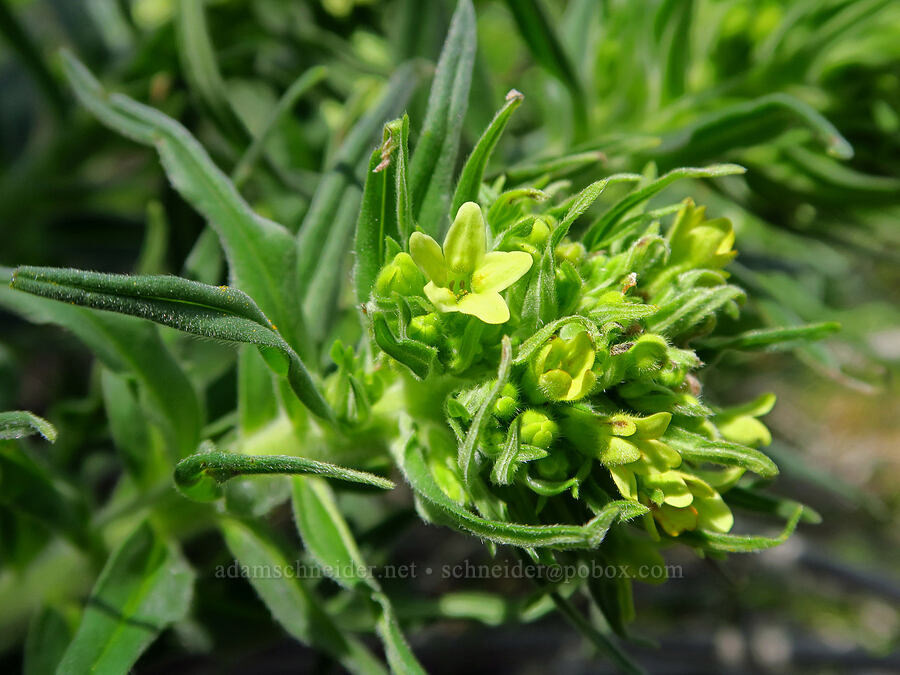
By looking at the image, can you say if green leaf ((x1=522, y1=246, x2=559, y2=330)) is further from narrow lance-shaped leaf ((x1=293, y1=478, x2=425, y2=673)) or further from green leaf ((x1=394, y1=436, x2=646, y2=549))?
narrow lance-shaped leaf ((x1=293, y1=478, x2=425, y2=673))

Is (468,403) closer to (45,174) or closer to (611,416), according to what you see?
(611,416)

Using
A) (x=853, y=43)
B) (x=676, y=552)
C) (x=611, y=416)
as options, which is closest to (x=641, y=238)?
(x=611, y=416)

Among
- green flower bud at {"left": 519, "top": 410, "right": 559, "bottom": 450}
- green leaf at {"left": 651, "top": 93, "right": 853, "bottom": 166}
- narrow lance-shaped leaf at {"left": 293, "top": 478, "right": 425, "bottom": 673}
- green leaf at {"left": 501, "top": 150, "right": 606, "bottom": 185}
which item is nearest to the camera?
green flower bud at {"left": 519, "top": 410, "right": 559, "bottom": 450}

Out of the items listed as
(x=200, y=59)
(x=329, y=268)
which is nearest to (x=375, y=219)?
(x=329, y=268)

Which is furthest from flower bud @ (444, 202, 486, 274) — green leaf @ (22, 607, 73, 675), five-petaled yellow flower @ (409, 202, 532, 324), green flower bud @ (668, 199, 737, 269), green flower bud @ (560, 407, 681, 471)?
green leaf @ (22, 607, 73, 675)

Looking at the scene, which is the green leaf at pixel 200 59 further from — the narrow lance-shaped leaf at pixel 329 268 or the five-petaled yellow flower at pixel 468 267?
the five-petaled yellow flower at pixel 468 267

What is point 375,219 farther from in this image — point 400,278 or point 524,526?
point 524,526
